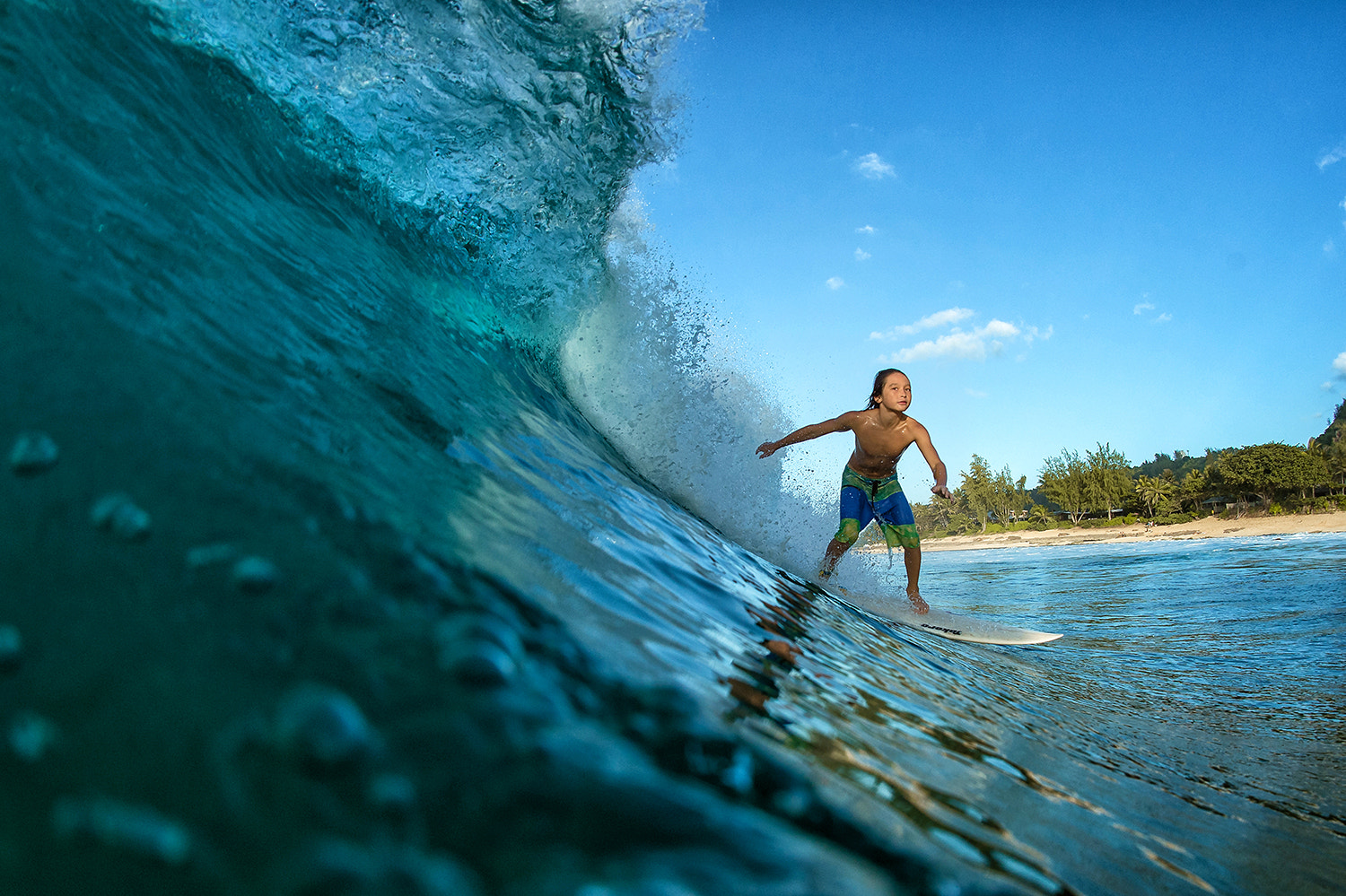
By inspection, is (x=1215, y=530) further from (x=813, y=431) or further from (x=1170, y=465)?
(x=1170, y=465)

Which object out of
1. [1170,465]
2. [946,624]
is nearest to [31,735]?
[946,624]

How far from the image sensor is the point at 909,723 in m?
1.45

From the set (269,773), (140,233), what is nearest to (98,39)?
(140,233)

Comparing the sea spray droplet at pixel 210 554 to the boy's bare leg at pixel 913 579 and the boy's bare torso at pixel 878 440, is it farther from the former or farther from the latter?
the boy's bare torso at pixel 878 440

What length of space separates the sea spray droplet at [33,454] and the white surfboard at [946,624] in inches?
136

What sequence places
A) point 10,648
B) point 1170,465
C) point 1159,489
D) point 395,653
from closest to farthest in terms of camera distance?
1. point 10,648
2. point 395,653
3. point 1159,489
4. point 1170,465

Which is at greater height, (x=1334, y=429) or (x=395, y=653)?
(x=1334, y=429)

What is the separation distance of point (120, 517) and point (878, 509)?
496cm

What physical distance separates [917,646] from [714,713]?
219 cm

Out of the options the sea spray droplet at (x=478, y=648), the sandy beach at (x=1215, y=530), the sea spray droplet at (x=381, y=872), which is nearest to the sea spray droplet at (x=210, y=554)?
the sea spray droplet at (x=478, y=648)

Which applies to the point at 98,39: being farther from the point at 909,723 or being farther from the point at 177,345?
the point at 909,723

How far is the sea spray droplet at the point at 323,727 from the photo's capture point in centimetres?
63

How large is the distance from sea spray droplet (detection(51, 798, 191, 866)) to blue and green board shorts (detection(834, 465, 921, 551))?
4.90 metres

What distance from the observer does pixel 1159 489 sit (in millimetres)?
35938
